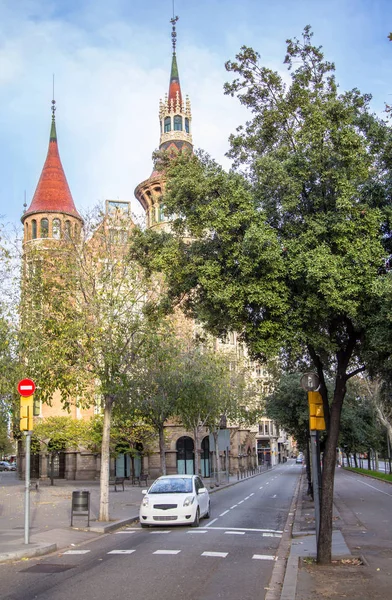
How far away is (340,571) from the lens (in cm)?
998

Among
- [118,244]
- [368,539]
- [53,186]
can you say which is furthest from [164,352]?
[53,186]

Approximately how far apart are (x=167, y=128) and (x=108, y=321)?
53110mm

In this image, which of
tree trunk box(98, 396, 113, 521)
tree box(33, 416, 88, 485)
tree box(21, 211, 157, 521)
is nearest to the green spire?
tree box(33, 416, 88, 485)

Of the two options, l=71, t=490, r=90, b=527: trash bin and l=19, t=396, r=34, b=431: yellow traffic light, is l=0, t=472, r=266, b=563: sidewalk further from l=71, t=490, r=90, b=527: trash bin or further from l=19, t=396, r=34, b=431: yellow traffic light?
l=19, t=396, r=34, b=431: yellow traffic light

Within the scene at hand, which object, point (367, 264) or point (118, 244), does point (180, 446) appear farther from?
point (367, 264)

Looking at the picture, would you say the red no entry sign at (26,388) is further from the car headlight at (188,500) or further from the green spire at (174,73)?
the green spire at (174,73)

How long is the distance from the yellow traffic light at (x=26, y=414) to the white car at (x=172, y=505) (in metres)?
5.21

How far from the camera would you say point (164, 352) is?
20.9 m

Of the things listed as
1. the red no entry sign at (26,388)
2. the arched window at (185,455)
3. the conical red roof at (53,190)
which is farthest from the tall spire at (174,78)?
the red no entry sign at (26,388)

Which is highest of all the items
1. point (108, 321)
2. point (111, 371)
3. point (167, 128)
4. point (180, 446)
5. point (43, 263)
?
point (167, 128)

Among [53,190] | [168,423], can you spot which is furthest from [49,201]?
[168,423]

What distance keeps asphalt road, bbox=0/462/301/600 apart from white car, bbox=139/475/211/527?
12.4 inches

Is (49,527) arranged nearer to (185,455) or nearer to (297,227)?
(297,227)

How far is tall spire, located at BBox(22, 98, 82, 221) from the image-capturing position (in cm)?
6425
